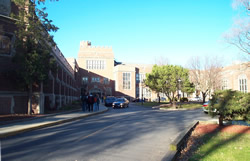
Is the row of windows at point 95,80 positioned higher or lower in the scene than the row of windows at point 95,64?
lower

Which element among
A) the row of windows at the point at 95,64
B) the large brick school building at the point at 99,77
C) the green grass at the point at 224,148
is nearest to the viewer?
the green grass at the point at 224,148

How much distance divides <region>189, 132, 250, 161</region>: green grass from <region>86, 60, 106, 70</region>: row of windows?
58.4m

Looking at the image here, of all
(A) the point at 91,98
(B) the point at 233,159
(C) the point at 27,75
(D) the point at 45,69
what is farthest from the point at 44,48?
(B) the point at 233,159

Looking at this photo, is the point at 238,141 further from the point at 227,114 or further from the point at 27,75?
the point at 27,75

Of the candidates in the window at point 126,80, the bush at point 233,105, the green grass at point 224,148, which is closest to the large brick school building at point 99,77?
the window at point 126,80

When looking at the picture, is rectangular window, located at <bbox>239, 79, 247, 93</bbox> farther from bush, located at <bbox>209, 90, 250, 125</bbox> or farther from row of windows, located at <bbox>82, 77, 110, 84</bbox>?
bush, located at <bbox>209, 90, 250, 125</bbox>

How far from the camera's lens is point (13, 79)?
15.9 metres

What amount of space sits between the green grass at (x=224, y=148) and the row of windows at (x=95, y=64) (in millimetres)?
58432

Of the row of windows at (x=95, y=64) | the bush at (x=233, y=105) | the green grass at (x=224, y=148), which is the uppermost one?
the row of windows at (x=95, y=64)

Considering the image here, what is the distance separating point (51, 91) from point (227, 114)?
53.7 ft

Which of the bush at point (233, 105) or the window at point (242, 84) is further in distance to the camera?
the window at point (242, 84)

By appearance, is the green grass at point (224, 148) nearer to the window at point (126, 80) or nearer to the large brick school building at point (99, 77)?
the large brick school building at point (99, 77)

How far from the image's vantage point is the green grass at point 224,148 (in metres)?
5.78

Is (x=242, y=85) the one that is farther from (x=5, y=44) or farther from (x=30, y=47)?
(x=5, y=44)
